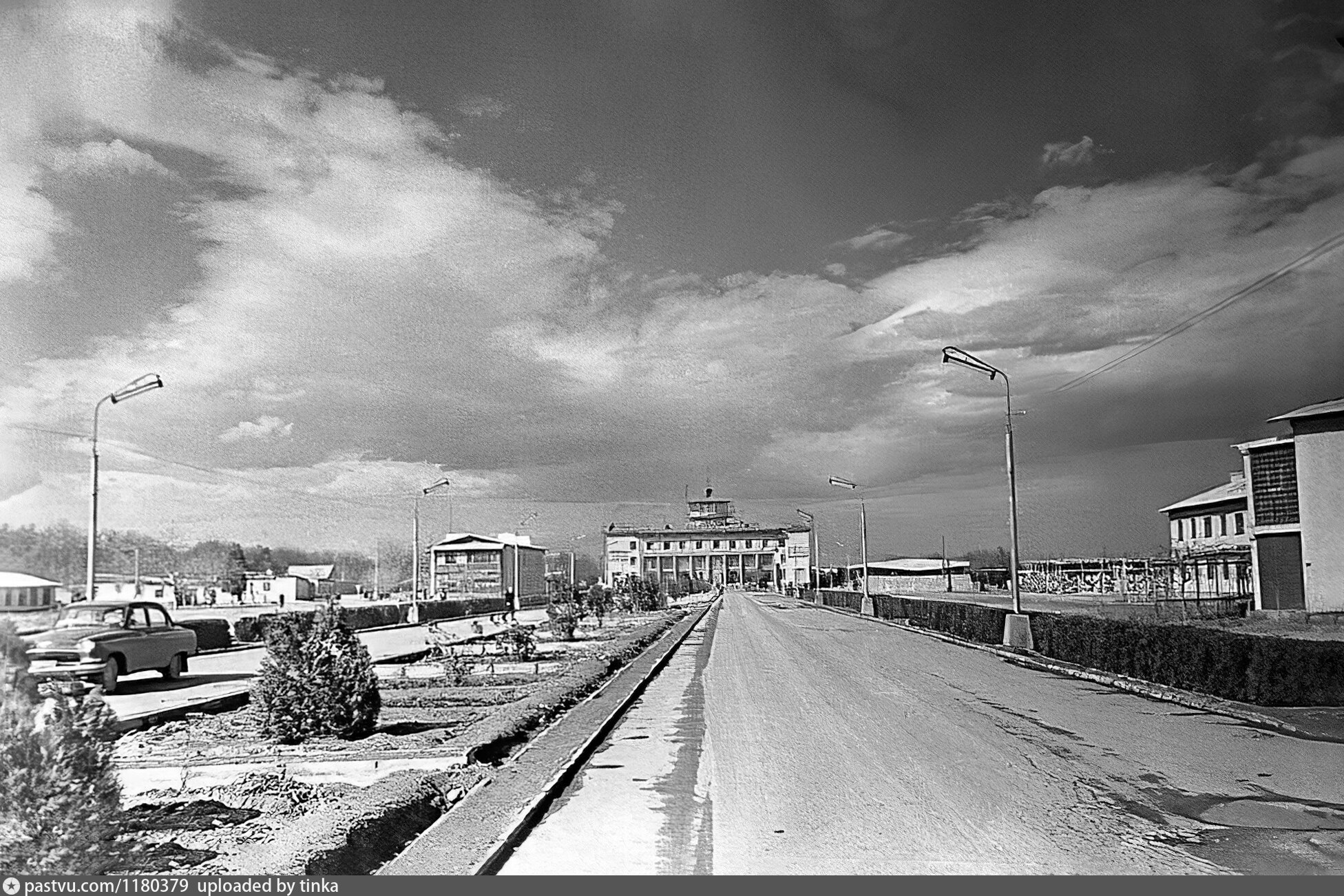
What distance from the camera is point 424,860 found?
18.0 ft

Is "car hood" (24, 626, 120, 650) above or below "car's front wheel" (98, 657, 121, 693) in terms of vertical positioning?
above

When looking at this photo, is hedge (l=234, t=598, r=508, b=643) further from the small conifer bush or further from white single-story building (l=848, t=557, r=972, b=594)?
white single-story building (l=848, t=557, r=972, b=594)

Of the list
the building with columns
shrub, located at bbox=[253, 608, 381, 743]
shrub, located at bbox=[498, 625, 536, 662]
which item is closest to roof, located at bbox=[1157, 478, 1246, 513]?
shrub, located at bbox=[498, 625, 536, 662]

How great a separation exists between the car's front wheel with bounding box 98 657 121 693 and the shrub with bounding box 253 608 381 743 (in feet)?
15.1

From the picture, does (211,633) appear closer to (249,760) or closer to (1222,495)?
(249,760)

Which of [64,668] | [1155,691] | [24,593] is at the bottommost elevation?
[1155,691]

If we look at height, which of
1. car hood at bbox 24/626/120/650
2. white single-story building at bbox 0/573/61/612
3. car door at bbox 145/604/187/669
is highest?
white single-story building at bbox 0/573/61/612

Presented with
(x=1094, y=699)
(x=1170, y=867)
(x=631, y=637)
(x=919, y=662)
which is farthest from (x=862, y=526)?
(x=1170, y=867)

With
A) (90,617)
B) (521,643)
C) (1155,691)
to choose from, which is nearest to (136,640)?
(90,617)

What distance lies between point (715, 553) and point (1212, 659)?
88384 mm

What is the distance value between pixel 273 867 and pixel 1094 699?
10957 millimetres

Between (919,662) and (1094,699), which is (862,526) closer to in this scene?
(919,662)

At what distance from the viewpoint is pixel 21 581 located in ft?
19.8

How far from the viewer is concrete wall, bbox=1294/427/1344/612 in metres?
23.2
